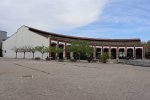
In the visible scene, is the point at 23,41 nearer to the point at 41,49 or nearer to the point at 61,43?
the point at 61,43

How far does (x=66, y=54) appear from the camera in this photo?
94.0 m

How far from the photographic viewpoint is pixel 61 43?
93.8 metres

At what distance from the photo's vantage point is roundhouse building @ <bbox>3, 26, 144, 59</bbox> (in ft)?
302

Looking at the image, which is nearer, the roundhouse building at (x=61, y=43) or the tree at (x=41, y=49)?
the tree at (x=41, y=49)

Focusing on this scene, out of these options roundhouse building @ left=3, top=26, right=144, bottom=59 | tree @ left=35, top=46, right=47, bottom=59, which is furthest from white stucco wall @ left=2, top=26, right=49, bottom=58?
tree @ left=35, top=46, right=47, bottom=59

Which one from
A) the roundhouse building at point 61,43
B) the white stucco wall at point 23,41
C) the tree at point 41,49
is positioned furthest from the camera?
the roundhouse building at point 61,43

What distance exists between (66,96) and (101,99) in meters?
1.38

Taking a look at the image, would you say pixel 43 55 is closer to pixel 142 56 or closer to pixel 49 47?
pixel 49 47

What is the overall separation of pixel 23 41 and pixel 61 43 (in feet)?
43.3

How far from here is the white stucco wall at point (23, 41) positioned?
9102 cm

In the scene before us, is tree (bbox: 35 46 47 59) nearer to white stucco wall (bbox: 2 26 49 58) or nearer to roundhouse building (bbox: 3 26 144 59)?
roundhouse building (bbox: 3 26 144 59)

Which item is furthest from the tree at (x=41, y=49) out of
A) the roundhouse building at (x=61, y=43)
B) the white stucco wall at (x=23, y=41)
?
the white stucco wall at (x=23, y=41)

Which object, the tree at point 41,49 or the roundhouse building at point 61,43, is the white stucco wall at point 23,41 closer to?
the roundhouse building at point 61,43

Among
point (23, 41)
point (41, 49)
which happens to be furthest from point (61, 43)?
point (23, 41)
